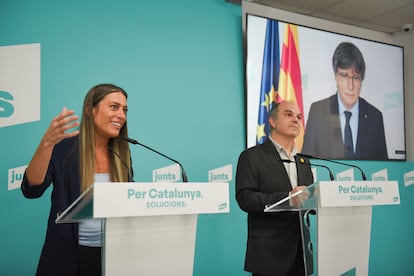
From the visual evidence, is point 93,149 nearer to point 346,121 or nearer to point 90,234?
point 90,234

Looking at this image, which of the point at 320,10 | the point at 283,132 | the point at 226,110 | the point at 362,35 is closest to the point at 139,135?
the point at 226,110

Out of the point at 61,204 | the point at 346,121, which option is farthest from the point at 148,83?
the point at 346,121

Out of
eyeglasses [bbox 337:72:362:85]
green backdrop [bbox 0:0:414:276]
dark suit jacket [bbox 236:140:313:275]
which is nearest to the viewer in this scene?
dark suit jacket [bbox 236:140:313:275]

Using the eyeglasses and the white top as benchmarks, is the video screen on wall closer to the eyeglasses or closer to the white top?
the eyeglasses

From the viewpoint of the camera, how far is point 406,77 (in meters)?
4.87

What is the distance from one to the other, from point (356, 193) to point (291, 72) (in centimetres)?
225

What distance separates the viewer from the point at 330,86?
4.22m

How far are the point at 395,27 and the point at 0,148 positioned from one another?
4338 millimetres

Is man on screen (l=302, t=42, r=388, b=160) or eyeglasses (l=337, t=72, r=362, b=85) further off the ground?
eyeglasses (l=337, t=72, r=362, b=85)

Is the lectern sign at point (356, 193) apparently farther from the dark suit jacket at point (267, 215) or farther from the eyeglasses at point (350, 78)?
the eyeglasses at point (350, 78)

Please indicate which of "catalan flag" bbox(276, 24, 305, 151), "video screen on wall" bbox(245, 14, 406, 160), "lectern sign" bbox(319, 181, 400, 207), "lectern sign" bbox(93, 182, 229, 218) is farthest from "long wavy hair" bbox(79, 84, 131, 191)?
"catalan flag" bbox(276, 24, 305, 151)

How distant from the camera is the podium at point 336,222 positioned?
5.86ft

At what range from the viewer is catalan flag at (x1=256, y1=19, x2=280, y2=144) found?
3713 mm

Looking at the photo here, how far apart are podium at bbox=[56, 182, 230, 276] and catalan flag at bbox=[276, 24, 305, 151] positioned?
8.20ft
